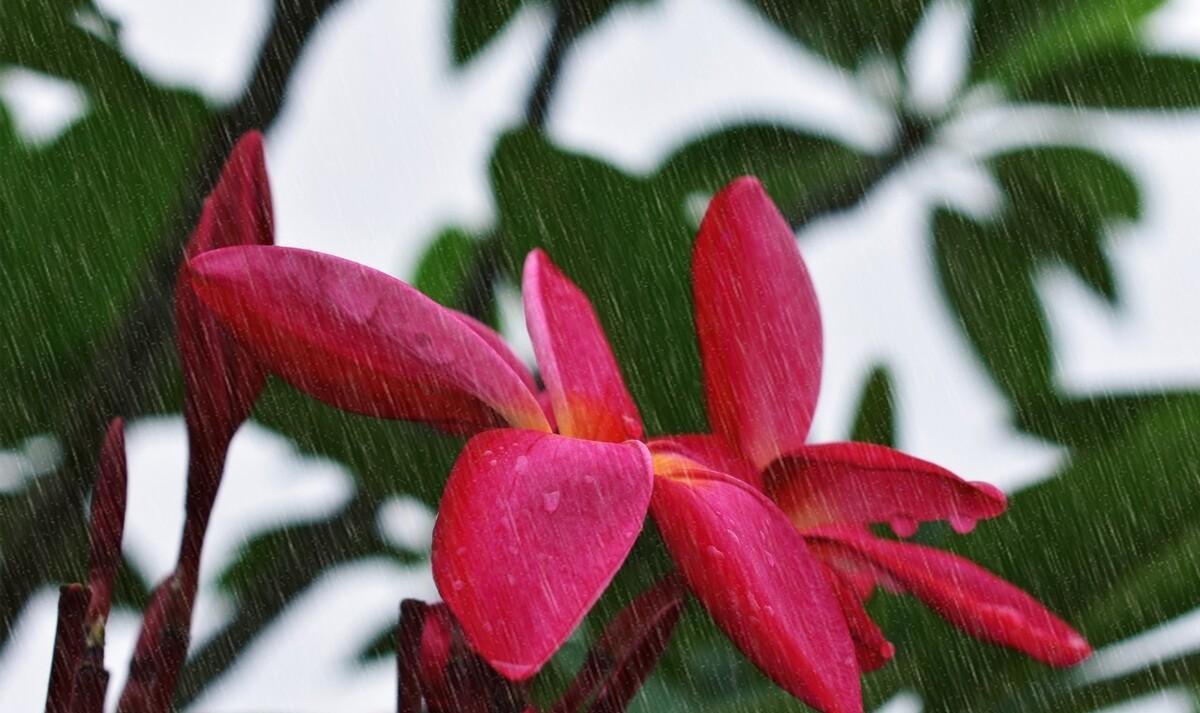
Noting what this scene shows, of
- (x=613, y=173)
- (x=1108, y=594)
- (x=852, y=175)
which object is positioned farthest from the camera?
(x=852, y=175)

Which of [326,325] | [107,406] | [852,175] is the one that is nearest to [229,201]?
[326,325]

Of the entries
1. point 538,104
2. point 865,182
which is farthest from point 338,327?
point 865,182

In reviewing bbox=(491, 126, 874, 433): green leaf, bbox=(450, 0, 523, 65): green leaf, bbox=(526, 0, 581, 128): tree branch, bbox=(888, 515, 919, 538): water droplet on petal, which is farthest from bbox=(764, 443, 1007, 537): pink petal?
bbox=(450, 0, 523, 65): green leaf

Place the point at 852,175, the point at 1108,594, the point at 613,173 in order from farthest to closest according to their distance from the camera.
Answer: the point at 852,175 → the point at 613,173 → the point at 1108,594

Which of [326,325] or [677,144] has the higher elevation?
[677,144]

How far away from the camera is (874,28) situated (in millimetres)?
1113

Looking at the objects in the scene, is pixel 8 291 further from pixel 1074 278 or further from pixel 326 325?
pixel 1074 278

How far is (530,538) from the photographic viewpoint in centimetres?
36

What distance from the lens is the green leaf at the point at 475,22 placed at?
102 centimetres

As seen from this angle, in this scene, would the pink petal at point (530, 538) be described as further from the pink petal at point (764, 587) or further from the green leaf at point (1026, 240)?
the green leaf at point (1026, 240)

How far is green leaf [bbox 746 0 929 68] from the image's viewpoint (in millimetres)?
1089

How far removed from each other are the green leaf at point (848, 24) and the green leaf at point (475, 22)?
0.61ft

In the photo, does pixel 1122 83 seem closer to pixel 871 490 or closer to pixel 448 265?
pixel 448 265

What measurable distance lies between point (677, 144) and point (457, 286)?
18 cm
